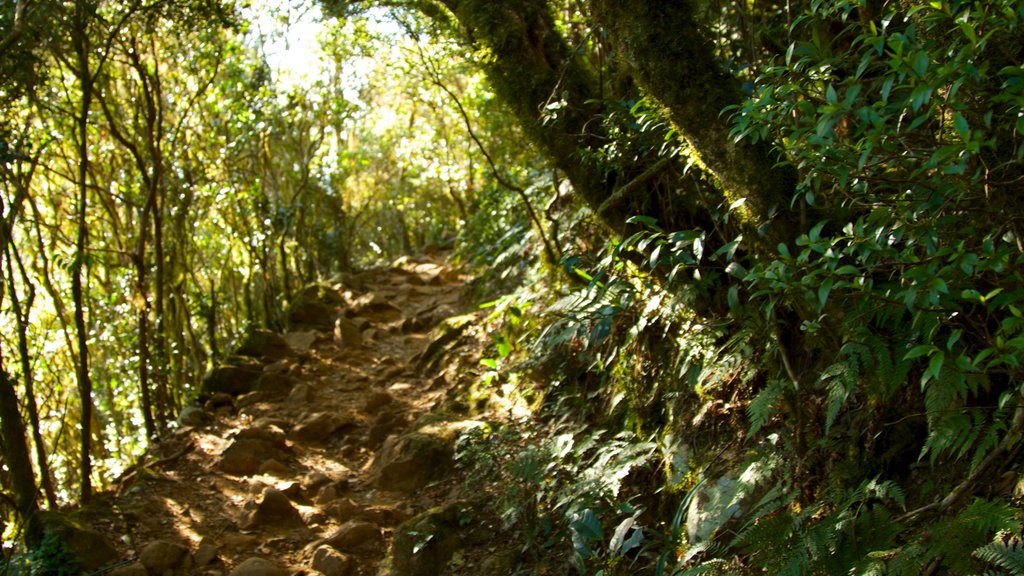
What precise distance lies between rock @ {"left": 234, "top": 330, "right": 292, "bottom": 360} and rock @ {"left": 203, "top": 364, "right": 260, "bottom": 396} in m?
0.92

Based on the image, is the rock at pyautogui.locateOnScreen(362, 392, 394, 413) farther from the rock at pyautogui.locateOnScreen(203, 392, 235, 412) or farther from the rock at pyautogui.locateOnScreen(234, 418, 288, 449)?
the rock at pyautogui.locateOnScreen(203, 392, 235, 412)

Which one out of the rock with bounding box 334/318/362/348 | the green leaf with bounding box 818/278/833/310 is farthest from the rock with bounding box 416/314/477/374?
the green leaf with bounding box 818/278/833/310

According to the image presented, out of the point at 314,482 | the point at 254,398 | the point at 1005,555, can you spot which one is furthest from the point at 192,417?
the point at 1005,555

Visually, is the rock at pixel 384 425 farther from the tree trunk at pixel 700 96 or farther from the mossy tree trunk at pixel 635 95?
the tree trunk at pixel 700 96

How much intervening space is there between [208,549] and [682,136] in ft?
14.0

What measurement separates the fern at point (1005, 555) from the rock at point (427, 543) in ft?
11.3

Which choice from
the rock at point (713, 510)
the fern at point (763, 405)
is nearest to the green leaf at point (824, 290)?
the fern at point (763, 405)

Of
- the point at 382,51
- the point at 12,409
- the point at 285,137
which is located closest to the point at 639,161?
the point at 12,409

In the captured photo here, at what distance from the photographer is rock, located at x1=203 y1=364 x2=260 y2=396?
9875 mm

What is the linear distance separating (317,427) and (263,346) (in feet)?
9.72

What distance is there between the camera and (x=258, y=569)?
5.54 m

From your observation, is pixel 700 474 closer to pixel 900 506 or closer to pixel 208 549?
pixel 900 506

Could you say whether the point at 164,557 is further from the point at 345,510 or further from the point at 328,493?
the point at 328,493

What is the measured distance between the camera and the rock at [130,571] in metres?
5.40
